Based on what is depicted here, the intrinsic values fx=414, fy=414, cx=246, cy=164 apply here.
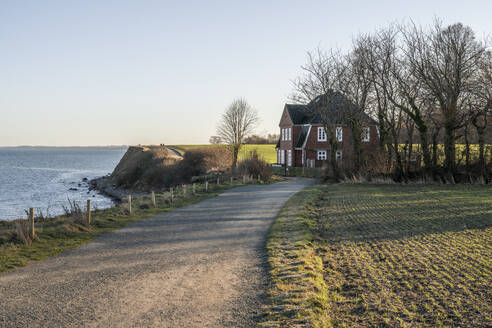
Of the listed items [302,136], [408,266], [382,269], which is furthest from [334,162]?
[382,269]

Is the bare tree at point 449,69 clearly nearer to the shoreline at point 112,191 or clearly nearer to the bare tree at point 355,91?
the bare tree at point 355,91

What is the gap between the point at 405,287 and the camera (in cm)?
766

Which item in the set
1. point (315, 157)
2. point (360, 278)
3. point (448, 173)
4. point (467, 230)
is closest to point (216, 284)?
point (360, 278)

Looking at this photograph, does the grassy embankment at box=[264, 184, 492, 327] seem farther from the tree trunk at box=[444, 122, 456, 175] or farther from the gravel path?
the tree trunk at box=[444, 122, 456, 175]

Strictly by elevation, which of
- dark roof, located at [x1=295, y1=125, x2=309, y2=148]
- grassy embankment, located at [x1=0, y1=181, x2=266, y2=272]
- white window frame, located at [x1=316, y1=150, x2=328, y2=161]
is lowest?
grassy embankment, located at [x1=0, y1=181, x2=266, y2=272]

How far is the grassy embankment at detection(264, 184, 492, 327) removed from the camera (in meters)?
6.44

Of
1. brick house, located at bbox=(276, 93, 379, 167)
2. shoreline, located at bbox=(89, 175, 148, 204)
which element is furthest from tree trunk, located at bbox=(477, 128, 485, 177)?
shoreline, located at bbox=(89, 175, 148, 204)

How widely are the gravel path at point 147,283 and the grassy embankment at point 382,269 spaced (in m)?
0.68

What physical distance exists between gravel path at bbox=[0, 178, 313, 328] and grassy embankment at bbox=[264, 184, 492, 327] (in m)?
0.68

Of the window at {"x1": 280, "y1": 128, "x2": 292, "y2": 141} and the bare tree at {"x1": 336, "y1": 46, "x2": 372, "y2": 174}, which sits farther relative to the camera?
the window at {"x1": 280, "y1": 128, "x2": 292, "y2": 141}

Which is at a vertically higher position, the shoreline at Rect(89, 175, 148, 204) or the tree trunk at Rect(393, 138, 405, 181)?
the tree trunk at Rect(393, 138, 405, 181)

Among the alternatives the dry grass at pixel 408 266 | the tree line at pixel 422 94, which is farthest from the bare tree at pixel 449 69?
the dry grass at pixel 408 266

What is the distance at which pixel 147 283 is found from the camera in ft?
26.6

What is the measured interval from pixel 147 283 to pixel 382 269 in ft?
16.0
